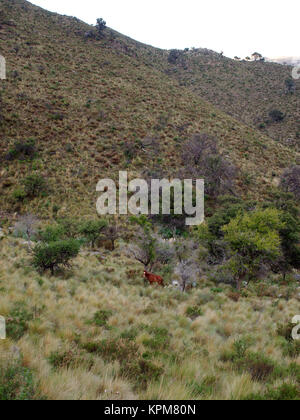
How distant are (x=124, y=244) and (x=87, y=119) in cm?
2182

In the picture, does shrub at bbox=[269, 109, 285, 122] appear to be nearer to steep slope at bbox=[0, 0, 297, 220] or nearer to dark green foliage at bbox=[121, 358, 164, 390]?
steep slope at bbox=[0, 0, 297, 220]

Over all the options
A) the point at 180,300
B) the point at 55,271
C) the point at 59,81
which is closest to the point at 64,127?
the point at 59,81

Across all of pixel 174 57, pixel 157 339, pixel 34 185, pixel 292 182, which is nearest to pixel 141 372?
A: pixel 157 339

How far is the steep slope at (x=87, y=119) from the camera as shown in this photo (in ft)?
90.8

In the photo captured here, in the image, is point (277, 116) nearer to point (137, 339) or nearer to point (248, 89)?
point (248, 89)

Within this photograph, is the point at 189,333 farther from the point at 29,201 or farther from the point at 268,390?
the point at 29,201

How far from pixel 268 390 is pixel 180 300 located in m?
6.86

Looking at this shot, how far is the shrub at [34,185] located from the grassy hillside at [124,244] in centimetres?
11

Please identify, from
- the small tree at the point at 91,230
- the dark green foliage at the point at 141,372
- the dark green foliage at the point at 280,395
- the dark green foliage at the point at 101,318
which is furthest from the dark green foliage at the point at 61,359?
the small tree at the point at 91,230

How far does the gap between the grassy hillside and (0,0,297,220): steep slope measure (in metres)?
0.22

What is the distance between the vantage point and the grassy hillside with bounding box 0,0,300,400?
12.8 ft

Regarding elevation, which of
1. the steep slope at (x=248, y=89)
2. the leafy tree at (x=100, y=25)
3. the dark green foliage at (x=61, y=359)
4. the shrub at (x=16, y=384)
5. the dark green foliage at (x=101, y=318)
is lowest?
the dark green foliage at (x=101, y=318)

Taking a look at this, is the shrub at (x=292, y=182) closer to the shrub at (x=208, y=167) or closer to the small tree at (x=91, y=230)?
the shrub at (x=208, y=167)

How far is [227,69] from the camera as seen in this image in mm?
72625
